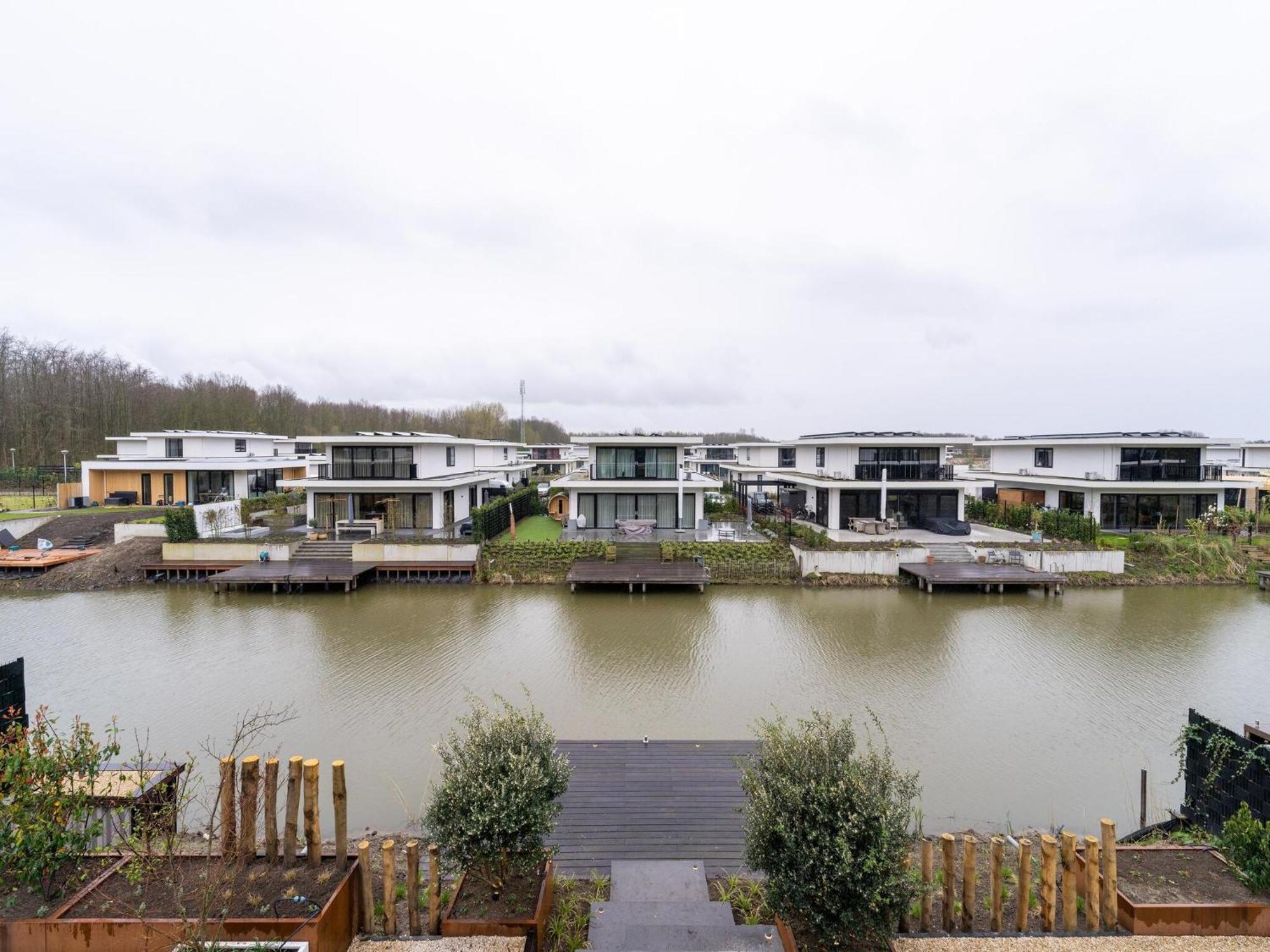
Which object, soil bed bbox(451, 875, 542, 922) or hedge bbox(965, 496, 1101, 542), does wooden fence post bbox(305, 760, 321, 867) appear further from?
hedge bbox(965, 496, 1101, 542)

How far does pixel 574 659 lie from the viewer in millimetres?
14055

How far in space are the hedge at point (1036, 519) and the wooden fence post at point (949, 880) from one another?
2419 cm

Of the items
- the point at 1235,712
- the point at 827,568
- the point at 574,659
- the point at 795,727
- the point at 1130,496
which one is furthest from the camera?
the point at 1130,496

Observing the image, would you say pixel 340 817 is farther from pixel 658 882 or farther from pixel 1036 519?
pixel 1036 519

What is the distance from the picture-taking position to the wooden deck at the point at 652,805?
22.7 ft

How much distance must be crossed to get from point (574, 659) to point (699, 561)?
29.5 ft

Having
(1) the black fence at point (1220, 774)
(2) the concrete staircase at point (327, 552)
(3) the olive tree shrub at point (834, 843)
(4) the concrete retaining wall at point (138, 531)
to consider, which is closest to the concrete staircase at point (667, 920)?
(3) the olive tree shrub at point (834, 843)

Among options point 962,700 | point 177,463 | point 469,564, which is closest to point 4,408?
point 177,463

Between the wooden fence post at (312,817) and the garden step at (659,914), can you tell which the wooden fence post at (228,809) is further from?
the garden step at (659,914)

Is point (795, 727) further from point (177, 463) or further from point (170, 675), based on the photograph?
point (177, 463)

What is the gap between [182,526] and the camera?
23328 mm

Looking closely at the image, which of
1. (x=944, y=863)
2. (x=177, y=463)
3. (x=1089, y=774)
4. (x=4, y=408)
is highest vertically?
(x=4, y=408)

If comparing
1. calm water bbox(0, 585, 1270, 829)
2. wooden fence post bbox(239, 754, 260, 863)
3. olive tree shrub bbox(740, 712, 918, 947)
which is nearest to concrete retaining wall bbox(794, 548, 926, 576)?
calm water bbox(0, 585, 1270, 829)

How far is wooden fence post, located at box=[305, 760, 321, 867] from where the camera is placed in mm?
5562
